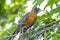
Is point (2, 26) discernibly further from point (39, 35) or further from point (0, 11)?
point (39, 35)

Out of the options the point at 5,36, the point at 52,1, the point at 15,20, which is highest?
the point at 15,20

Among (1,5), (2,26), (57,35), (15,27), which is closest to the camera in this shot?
(57,35)

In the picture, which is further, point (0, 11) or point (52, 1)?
point (0, 11)

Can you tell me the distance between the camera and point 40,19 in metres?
1.49

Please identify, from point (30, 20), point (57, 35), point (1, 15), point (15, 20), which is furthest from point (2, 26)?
point (57, 35)

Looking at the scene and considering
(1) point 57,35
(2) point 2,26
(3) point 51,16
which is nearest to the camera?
(1) point 57,35

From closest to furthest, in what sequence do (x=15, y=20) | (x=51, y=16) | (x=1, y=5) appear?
(x=51, y=16) → (x=15, y=20) → (x=1, y=5)

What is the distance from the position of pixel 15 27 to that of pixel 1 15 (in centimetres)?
261

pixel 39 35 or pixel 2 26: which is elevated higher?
pixel 2 26

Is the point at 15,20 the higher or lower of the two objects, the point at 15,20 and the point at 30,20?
the lower

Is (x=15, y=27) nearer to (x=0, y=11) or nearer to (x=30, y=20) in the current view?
(x=30, y=20)

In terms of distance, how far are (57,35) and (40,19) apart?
25 cm

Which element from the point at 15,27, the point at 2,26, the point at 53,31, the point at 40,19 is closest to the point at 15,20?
the point at 15,27

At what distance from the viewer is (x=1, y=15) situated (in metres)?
4.14
